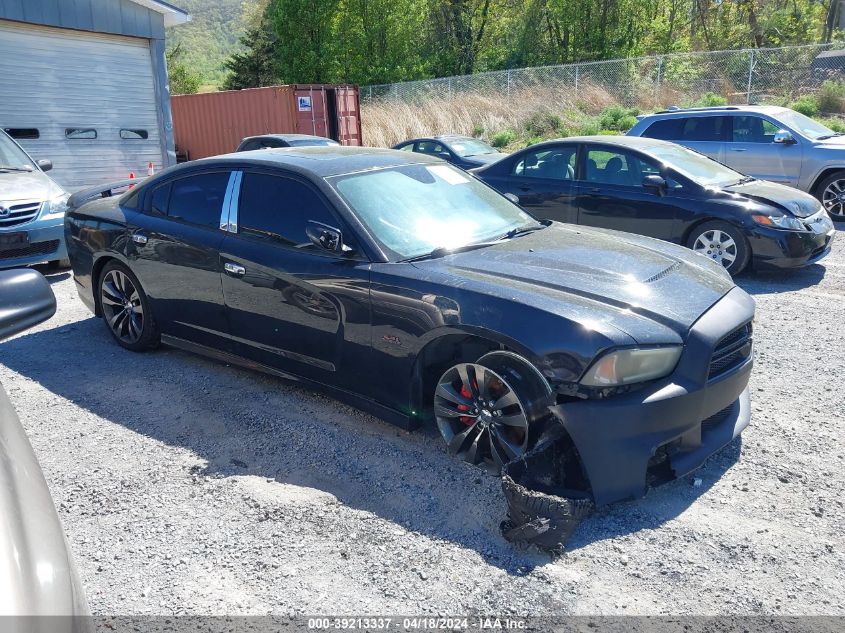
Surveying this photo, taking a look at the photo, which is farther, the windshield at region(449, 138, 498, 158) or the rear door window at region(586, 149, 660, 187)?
the windshield at region(449, 138, 498, 158)

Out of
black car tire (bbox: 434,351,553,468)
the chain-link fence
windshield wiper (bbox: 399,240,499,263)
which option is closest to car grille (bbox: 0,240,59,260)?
windshield wiper (bbox: 399,240,499,263)

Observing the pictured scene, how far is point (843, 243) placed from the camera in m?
9.16

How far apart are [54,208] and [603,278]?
7017 millimetres

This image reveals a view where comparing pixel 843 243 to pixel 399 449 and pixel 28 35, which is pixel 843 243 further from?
pixel 28 35

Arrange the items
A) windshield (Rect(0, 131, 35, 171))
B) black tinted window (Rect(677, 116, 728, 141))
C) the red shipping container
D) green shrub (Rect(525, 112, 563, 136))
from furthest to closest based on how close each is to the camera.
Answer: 1. green shrub (Rect(525, 112, 563, 136))
2. the red shipping container
3. black tinted window (Rect(677, 116, 728, 141))
4. windshield (Rect(0, 131, 35, 171))

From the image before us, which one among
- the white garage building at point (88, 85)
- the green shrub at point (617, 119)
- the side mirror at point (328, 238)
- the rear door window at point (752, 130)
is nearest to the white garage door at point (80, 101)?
the white garage building at point (88, 85)

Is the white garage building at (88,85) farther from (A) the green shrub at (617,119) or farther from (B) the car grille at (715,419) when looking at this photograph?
(B) the car grille at (715,419)

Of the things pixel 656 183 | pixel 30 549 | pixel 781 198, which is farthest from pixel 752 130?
pixel 30 549

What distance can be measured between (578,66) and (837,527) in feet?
74.6

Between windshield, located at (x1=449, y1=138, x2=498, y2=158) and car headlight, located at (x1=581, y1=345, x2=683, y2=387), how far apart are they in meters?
11.6

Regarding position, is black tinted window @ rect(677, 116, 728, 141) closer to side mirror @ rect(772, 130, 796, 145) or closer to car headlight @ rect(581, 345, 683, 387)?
side mirror @ rect(772, 130, 796, 145)

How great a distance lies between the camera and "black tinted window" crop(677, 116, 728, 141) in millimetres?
11062

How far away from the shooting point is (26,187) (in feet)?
27.6

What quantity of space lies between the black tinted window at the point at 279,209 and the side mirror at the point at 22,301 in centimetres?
224
